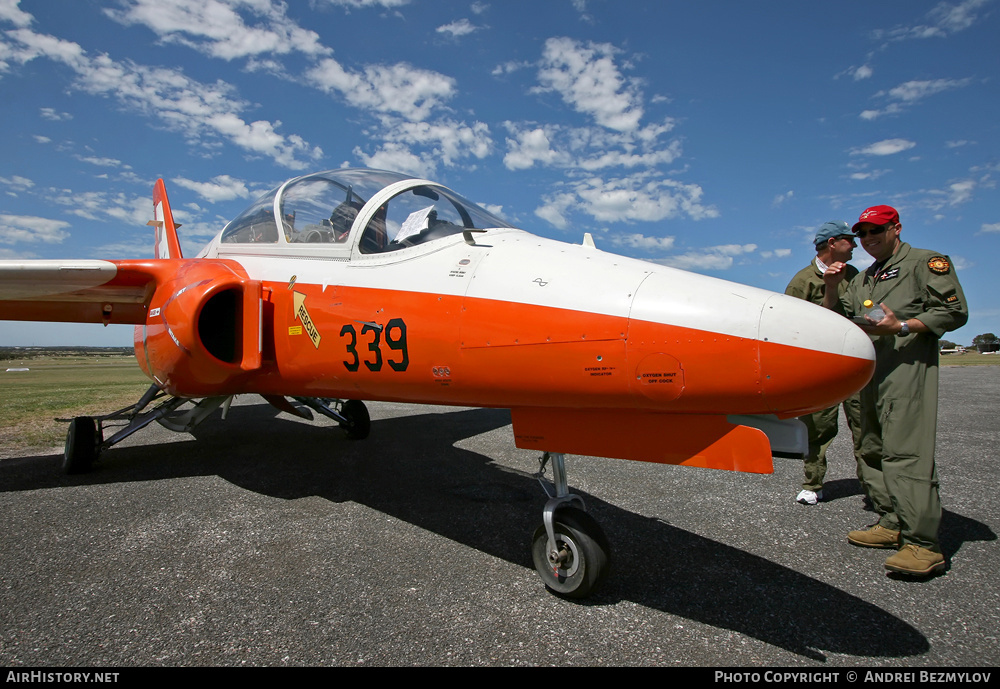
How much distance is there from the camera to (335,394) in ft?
12.7

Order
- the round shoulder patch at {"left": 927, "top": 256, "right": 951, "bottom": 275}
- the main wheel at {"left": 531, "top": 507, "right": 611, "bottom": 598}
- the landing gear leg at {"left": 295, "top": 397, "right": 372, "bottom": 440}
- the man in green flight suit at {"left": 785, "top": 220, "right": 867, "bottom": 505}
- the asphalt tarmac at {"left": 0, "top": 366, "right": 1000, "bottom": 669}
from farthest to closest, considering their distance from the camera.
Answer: the landing gear leg at {"left": 295, "top": 397, "right": 372, "bottom": 440}
the man in green flight suit at {"left": 785, "top": 220, "right": 867, "bottom": 505}
the round shoulder patch at {"left": 927, "top": 256, "right": 951, "bottom": 275}
the main wheel at {"left": 531, "top": 507, "right": 611, "bottom": 598}
the asphalt tarmac at {"left": 0, "top": 366, "right": 1000, "bottom": 669}

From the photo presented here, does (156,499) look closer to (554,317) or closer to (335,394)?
(335,394)

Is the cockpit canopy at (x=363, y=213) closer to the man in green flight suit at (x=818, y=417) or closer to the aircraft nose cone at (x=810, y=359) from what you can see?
the aircraft nose cone at (x=810, y=359)

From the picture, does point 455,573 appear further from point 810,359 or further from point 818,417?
point 818,417

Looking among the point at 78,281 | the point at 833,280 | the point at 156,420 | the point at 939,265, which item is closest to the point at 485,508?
the point at 833,280

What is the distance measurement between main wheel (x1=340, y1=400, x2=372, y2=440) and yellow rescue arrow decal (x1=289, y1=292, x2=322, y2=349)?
12.3 feet

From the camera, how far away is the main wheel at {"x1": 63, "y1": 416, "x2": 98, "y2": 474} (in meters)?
5.61

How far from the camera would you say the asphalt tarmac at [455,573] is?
234cm

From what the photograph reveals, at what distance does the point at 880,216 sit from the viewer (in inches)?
137

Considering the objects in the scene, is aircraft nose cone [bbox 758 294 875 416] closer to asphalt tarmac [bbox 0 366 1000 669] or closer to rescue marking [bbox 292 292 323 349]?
asphalt tarmac [bbox 0 366 1000 669]

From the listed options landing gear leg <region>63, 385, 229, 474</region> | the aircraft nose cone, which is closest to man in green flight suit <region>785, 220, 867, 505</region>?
the aircraft nose cone

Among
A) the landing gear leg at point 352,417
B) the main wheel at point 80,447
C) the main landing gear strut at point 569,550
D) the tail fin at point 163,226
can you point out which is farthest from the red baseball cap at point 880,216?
the tail fin at point 163,226
